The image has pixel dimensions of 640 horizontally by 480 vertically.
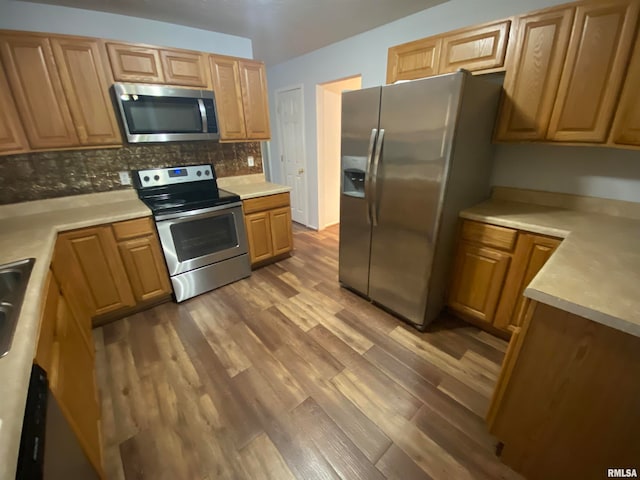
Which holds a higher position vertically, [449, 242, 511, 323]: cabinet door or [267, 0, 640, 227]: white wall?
[267, 0, 640, 227]: white wall

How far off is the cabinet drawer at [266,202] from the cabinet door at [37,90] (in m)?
1.40

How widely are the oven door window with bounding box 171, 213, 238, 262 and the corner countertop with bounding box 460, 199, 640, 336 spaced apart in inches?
81.1

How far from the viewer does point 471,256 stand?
1.90 m

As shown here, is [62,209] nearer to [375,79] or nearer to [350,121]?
[350,121]

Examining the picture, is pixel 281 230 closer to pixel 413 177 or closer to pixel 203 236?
pixel 203 236

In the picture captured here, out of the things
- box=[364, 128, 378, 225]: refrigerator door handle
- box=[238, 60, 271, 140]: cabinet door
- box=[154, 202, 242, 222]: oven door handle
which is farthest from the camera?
box=[238, 60, 271, 140]: cabinet door

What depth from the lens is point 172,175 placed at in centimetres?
254

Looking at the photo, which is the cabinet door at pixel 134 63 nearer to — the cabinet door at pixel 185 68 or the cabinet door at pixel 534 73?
the cabinet door at pixel 185 68

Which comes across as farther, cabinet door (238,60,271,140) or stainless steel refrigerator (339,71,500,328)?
cabinet door (238,60,271,140)

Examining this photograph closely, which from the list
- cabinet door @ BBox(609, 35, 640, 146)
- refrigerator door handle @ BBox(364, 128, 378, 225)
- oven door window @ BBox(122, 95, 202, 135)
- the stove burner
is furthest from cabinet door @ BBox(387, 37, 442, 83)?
the stove burner

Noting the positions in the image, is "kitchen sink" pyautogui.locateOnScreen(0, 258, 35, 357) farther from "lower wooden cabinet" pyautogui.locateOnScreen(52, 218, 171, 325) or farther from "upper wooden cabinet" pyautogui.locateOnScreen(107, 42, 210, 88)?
"upper wooden cabinet" pyautogui.locateOnScreen(107, 42, 210, 88)

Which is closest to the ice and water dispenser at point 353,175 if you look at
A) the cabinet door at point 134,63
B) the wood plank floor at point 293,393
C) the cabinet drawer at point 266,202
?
the cabinet drawer at point 266,202

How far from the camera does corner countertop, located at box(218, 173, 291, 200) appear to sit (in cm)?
269

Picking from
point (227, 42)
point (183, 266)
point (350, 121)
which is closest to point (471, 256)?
point (350, 121)
